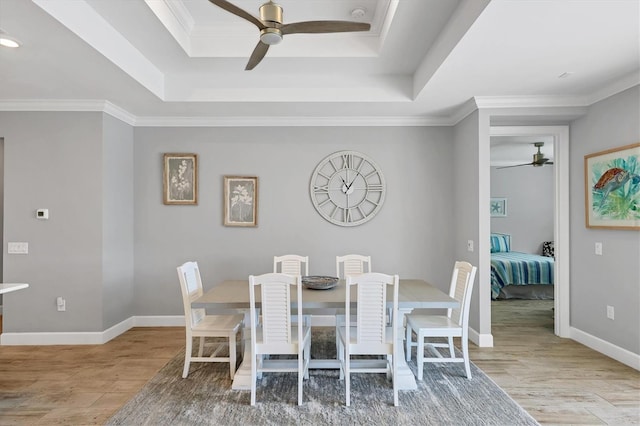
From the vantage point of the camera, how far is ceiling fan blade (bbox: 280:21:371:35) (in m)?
2.09

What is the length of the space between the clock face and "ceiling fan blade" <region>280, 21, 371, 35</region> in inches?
87.2

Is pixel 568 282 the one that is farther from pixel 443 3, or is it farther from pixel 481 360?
pixel 443 3

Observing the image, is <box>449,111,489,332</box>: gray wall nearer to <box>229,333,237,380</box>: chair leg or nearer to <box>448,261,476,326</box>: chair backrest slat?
<box>448,261,476,326</box>: chair backrest slat

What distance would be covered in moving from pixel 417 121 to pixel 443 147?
454 mm

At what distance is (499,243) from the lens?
7.03 metres

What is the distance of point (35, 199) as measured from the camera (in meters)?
3.76

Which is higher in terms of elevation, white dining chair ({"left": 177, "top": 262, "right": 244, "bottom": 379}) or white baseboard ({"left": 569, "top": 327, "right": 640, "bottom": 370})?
white dining chair ({"left": 177, "top": 262, "right": 244, "bottom": 379})

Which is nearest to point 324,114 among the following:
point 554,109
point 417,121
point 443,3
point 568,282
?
point 417,121

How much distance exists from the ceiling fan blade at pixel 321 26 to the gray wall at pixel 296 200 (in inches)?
86.5

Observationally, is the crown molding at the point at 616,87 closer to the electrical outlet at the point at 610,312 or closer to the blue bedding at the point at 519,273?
the electrical outlet at the point at 610,312

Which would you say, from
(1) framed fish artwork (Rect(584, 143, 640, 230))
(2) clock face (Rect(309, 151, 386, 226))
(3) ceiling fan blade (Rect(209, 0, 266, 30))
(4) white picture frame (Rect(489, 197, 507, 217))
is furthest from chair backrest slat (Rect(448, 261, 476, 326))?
(4) white picture frame (Rect(489, 197, 507, 217))

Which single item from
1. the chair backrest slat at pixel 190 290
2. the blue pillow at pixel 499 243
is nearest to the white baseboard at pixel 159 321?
the chair backrest slat at pixel 190 290

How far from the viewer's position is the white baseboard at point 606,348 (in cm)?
311

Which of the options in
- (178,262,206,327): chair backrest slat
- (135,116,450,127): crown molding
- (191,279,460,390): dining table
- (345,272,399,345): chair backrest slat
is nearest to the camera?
(345,272,399,345): chair backrest slat
